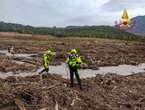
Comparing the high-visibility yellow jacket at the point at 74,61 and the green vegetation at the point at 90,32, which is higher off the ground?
the high-visibility yellow jacket at the point at 74,61

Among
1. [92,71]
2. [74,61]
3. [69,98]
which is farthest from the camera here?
[92,71]

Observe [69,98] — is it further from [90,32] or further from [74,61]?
[90,32]

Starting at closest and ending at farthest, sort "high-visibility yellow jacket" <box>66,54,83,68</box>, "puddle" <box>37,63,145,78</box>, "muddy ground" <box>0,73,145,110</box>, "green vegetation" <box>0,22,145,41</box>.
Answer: "muddy ground" <box>0,73,145,110</box>
"high-visibility yellow jacket" <box>66,54,83,68</box>
"puddle" <box>37,63,145,78</box>
"green vegetation" <box>0,22,145,41</box>

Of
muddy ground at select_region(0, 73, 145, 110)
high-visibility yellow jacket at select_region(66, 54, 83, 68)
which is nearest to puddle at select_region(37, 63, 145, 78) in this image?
high-visibility yellow jacket at select_region(66, 54, 83, 68)

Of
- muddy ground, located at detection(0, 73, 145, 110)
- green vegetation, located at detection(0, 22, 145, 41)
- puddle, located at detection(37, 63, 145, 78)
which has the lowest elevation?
green vegetation, located at detection(0, 22, 145, 41)

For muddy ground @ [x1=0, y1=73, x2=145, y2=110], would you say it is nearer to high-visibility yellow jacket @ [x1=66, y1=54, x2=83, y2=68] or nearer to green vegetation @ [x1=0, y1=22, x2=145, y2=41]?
high-visibility yellow jacket @ [x1=66, y1=54, x2=83, y2=68]

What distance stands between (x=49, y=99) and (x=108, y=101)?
3076mm

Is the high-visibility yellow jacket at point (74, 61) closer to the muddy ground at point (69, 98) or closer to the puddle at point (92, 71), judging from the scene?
the muddy ground at point (69, 98)

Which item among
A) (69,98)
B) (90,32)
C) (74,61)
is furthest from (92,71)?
(90,32)

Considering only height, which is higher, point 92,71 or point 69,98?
point 69,98

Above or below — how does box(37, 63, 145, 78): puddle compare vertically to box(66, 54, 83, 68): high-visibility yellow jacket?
below

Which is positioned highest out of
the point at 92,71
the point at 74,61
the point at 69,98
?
the point at 74,61

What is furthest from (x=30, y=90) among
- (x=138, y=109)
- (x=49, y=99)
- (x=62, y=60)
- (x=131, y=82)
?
(x=62, y=60)

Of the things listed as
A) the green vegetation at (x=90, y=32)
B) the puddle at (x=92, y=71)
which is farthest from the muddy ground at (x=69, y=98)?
the green vegetation at (x=90, y=32)
